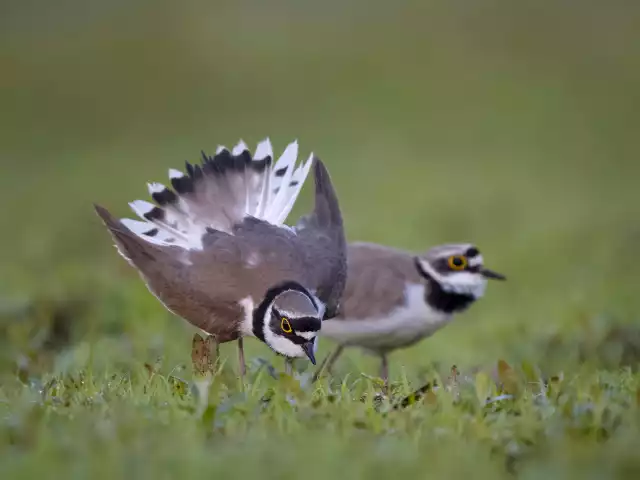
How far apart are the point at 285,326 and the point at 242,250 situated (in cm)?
59

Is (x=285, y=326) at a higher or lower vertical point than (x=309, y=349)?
higher

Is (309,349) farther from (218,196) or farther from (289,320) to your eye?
(218,196)

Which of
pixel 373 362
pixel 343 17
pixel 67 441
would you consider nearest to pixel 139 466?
pixel 67 441

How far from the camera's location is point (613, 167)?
631 inches

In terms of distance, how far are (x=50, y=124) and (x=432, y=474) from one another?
16374 millimetres

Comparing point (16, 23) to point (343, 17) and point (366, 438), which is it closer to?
point (343, 17)

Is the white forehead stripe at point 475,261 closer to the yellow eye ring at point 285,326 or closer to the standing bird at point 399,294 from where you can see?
the standing bird at point 399,294

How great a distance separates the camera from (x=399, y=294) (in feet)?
23.7

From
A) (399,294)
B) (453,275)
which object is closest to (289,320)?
(399,294)

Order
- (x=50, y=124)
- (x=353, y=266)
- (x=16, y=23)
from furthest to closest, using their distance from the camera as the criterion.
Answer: (x=16, y=23), (x=50, y=124), (x=353, y=266)

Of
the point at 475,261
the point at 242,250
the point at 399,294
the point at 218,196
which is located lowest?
the point at 399,294

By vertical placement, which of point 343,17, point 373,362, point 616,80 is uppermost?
point 343,17

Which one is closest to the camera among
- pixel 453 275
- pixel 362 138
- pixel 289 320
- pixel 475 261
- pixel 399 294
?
pixel 289 320

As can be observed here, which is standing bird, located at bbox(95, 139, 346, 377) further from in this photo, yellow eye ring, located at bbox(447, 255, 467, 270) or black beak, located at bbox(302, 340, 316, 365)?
yellow eye ring, located at bbox(447, 255, 467, 270)
